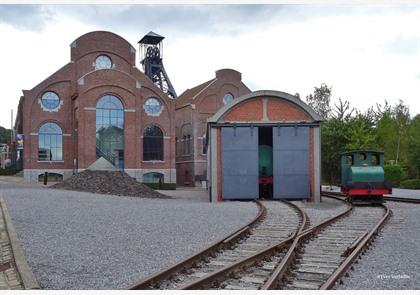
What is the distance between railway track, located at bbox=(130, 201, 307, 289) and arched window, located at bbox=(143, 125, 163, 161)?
115 ft

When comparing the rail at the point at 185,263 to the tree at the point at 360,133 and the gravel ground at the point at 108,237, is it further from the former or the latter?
the tree at the point at 360,133

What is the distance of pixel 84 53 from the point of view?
4988 centimetres

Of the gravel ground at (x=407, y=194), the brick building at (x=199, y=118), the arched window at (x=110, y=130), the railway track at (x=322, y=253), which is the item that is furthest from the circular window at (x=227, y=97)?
the railway track at (x=322, y=253)

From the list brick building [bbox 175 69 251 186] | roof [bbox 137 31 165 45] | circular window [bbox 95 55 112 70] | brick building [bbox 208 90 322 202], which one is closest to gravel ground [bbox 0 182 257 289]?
brick building [bbox 208 90 322 202]

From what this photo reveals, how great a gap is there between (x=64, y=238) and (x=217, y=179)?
1218 centimetres

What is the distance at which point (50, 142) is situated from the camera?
1874 inches

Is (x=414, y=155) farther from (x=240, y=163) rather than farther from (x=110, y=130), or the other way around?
(x=110, y=130)

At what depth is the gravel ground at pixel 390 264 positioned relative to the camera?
6891 mm

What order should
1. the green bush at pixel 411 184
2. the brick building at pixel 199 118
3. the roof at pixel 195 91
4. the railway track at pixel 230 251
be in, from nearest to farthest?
the railway track at pixel 230 251 < the green bush at pixel 411 184 < the brick building at pixel 199 118 < the roof at pixel 195 91

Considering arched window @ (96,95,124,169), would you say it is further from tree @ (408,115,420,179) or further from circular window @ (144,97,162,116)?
tree @ (408,115,420,179)

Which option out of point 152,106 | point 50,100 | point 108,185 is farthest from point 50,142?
point 108,185

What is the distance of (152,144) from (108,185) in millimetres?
23482

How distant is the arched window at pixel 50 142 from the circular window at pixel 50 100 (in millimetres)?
1728

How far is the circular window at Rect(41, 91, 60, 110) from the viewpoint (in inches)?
1887
